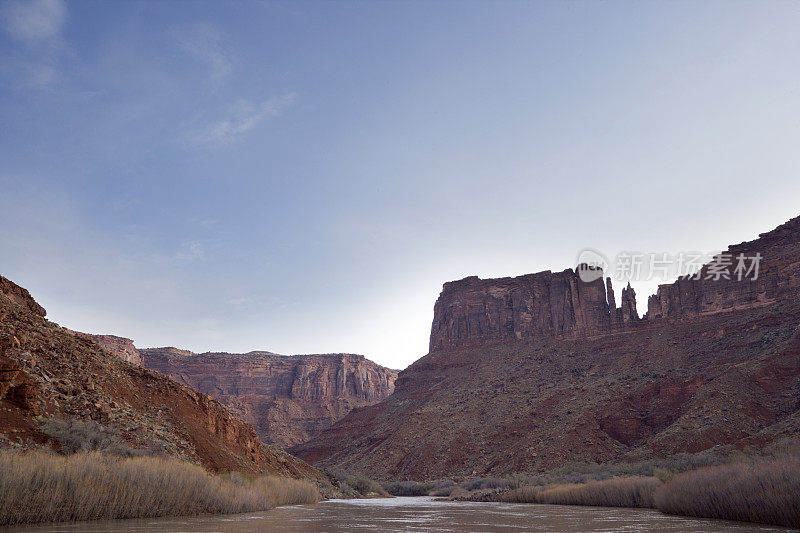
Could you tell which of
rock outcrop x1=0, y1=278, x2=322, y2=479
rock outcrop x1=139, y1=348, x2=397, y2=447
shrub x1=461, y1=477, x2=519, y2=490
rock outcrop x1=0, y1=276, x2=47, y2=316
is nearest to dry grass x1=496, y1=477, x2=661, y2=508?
shrub x1=461, y1=477, x2=519, y2=490

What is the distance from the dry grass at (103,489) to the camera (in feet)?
36.7

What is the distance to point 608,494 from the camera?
27.2 m

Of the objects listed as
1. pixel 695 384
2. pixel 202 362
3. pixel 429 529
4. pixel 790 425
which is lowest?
pixel 429 529

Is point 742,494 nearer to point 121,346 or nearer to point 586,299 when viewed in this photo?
point 586,299

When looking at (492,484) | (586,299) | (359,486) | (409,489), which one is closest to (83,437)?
(359,486)

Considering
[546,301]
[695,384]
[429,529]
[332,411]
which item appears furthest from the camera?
[332,411]

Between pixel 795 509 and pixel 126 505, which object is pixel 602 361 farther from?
pixel 126 505

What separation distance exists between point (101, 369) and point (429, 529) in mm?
15968

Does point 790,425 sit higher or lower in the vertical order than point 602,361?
lower

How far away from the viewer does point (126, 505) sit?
13.8 metres

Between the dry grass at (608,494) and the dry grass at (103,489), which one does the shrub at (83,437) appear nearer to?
the dry grass at (103,489)

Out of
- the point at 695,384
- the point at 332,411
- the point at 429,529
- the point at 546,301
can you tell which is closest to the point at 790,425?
the point at 695,384

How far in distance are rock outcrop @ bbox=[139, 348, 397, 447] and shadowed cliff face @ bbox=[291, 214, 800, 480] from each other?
97.1ft

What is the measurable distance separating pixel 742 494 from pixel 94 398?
69.2ft
